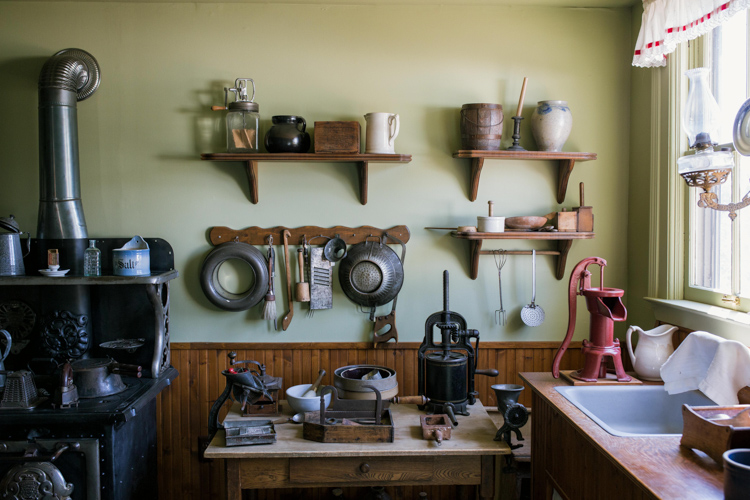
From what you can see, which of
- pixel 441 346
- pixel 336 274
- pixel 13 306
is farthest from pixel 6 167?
pixel 441 346

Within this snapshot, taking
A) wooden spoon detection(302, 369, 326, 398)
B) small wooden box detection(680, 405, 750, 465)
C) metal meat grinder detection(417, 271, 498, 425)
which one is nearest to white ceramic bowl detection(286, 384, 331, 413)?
wooden spoon detection(302, 369, 326, 398)

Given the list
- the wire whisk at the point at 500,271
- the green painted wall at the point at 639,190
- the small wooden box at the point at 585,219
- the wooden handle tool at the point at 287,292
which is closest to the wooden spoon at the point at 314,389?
the wooden handle tool at the point at 287,292

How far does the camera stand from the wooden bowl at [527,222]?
2834mm

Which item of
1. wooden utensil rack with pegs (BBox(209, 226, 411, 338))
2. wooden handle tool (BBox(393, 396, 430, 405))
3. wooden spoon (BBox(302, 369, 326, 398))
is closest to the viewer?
wooden handle tool (BBox(393, 396, 430, 405))

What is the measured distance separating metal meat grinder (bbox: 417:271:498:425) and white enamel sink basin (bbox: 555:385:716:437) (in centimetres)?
37

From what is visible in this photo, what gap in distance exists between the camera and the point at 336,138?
9.23 feet

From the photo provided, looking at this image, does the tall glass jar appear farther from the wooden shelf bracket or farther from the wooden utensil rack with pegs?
the wooden utensil rack with pegs

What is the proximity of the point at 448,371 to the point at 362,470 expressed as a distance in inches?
21.4

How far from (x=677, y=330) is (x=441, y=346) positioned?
100 centimetres

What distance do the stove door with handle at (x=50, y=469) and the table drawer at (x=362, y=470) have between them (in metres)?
0.83

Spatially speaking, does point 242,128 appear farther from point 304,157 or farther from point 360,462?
point 360,462

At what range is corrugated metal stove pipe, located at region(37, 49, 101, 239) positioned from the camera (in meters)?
2.75

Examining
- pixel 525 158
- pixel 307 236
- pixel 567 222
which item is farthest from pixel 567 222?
pixel 307 236

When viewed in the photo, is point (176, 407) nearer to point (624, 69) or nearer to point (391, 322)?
point (391, 322)
